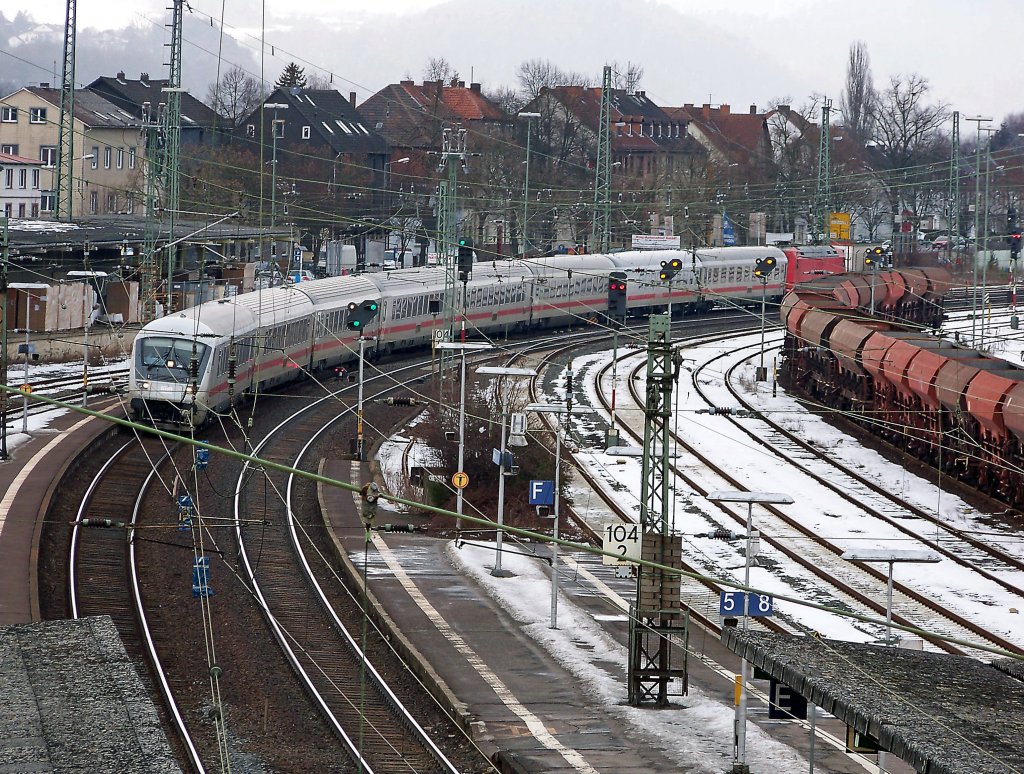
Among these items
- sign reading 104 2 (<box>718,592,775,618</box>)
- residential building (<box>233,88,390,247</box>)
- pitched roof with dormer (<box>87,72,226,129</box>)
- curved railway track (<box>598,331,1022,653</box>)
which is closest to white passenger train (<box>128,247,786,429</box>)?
Answer: curved railway track (<box>598,331,1022,653</box>)

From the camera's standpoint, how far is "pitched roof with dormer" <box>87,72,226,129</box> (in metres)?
101

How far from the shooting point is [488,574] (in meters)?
26.8

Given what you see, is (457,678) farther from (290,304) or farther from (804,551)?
(290,304)

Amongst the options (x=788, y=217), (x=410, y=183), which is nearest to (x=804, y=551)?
(x=410, y=183)

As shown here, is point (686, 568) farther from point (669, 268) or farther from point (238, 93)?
point (238, 93)

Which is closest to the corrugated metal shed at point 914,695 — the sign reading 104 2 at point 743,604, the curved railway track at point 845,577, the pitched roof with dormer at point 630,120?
the sign reading 104 2 at point 743,604

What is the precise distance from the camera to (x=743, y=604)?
66.2 feet

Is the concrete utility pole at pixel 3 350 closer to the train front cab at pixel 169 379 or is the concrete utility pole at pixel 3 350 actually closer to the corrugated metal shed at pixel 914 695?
the train front cab at pixel 169 379

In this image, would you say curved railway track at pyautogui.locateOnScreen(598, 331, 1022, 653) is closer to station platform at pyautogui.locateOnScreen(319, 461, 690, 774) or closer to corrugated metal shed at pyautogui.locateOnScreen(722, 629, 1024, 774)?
station platform at pyautogui.locateOnScreen(319, 461, 690, 774)

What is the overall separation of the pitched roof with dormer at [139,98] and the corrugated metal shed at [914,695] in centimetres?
8796

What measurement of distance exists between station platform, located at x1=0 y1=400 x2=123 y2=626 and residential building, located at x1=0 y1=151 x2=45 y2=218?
4796 centimetres

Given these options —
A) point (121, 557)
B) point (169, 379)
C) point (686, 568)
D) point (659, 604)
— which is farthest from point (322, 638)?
point (169, 379)

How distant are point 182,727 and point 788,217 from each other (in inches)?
3375

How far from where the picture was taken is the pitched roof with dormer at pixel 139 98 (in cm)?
10131
